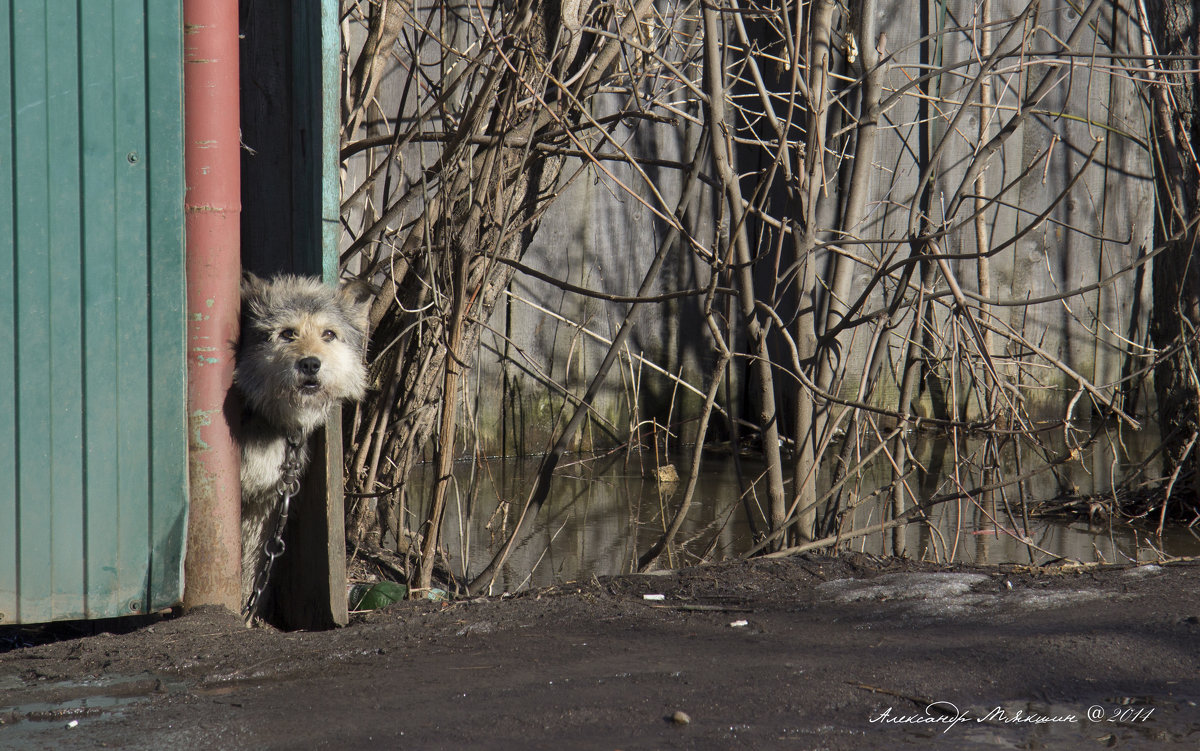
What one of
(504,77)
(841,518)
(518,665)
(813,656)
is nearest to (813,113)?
(504,77)

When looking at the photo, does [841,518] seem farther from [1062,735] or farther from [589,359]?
[589,359]

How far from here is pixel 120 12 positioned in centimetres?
360

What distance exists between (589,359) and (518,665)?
13.7ft

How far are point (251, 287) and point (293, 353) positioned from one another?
1.31 feet

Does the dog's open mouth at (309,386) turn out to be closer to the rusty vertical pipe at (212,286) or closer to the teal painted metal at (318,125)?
the rusty vertical pipe at (212,286)

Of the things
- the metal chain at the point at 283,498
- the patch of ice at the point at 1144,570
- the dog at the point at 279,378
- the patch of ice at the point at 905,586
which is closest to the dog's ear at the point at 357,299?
the dog at the point at 279,378

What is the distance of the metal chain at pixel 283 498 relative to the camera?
420 centimetres

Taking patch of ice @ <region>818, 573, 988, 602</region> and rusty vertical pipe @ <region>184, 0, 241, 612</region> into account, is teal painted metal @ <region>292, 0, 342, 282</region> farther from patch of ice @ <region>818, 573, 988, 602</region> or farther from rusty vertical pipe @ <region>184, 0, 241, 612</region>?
patch of ice @ <region>818, 573, 988, 602</region>

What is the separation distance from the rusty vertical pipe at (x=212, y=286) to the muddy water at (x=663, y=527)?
1.07 meters

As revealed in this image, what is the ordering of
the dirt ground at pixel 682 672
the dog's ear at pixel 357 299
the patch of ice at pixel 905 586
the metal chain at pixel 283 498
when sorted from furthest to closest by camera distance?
the dog's ear at pixel 357 299 < the metal chain at pixel 283 498 < the patch of ice at pixel 905 586 < the dirt ground at pixel 682 672

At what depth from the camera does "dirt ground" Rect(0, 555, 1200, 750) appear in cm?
280

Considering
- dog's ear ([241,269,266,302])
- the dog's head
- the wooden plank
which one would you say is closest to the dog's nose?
the dog's head

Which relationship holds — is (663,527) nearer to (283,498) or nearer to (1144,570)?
(283,498)

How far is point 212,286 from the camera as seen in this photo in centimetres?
387
